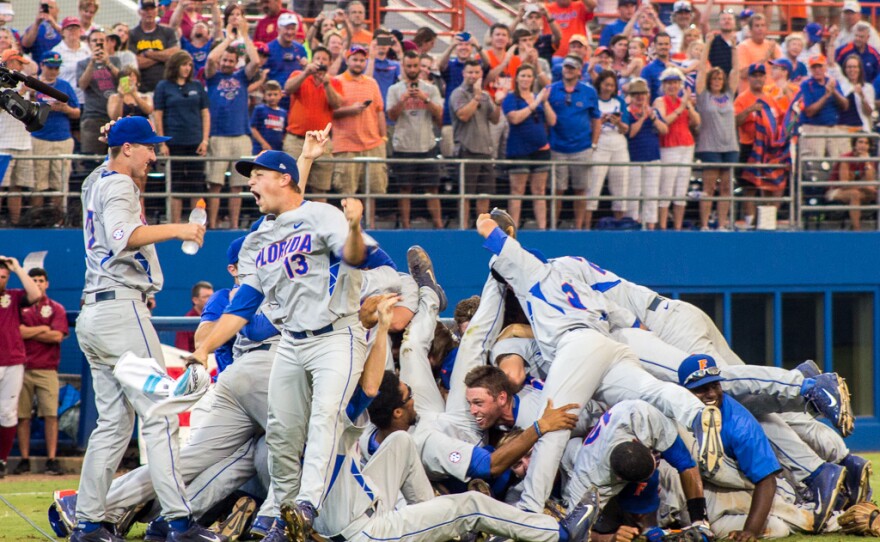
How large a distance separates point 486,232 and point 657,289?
6.31 metres

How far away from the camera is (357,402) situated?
6609 millimetres

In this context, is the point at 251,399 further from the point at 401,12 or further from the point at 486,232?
the point at 401,12

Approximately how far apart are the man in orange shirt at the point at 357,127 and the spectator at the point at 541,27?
2.65 meters

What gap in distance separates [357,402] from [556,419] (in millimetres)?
1101

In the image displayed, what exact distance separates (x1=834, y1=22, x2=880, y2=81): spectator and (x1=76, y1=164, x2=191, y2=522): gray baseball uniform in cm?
1098

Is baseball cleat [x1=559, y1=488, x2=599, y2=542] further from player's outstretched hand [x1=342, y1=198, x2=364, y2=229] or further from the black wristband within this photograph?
player's outstretched hand [x1=342, y1=198, x2=364, y2=229]

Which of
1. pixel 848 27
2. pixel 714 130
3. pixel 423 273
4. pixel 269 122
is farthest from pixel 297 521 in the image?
pixel 848 27

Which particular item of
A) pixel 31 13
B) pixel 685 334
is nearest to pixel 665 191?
pixel 685 334

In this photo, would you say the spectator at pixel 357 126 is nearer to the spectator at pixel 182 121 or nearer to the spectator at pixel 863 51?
the spectator at pixel 182 121

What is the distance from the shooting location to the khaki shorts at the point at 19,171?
11.7m

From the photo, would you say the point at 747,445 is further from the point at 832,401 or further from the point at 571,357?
the point at 571,357

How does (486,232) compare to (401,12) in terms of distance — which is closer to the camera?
(486,232)

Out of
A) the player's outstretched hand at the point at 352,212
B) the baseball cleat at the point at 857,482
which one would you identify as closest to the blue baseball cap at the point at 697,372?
the baseball cleat at the point at 857,482

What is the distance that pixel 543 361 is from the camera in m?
7.82
